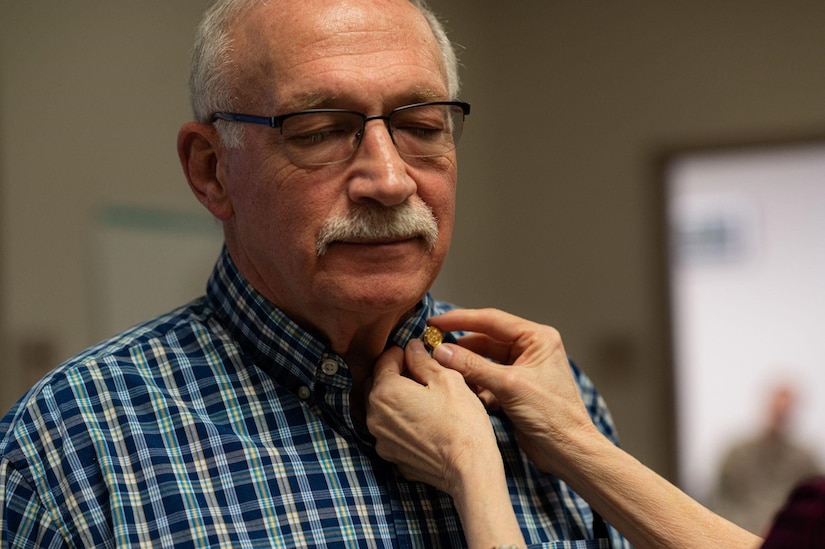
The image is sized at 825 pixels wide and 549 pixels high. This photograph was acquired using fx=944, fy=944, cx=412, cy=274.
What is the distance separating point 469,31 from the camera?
4.59 meters

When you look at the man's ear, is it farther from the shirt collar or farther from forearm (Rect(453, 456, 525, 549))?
forearm (Rect(453, 456, 525, 549))

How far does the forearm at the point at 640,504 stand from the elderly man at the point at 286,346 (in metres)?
0.08

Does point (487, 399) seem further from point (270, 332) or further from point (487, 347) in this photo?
point (270, 332)

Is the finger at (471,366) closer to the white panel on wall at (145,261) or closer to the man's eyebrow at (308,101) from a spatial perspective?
the man's eyebrow at (308,101)

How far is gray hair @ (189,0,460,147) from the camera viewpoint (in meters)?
1.28

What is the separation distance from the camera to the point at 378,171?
120 cm

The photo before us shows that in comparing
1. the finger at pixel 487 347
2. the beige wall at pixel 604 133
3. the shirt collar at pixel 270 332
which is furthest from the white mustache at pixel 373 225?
the beige wall at pixel 604 133

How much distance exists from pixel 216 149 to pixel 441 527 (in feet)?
1.98

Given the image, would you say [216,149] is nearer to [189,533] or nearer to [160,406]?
[160,406]

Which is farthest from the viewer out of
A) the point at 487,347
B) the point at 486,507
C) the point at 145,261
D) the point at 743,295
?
the point at 743,295

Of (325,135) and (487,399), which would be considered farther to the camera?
(487,399)

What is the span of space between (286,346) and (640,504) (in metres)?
0.51

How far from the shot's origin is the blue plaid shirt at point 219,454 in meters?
1.11

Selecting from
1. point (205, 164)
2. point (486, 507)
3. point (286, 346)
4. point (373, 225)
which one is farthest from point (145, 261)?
point (486, 507)
